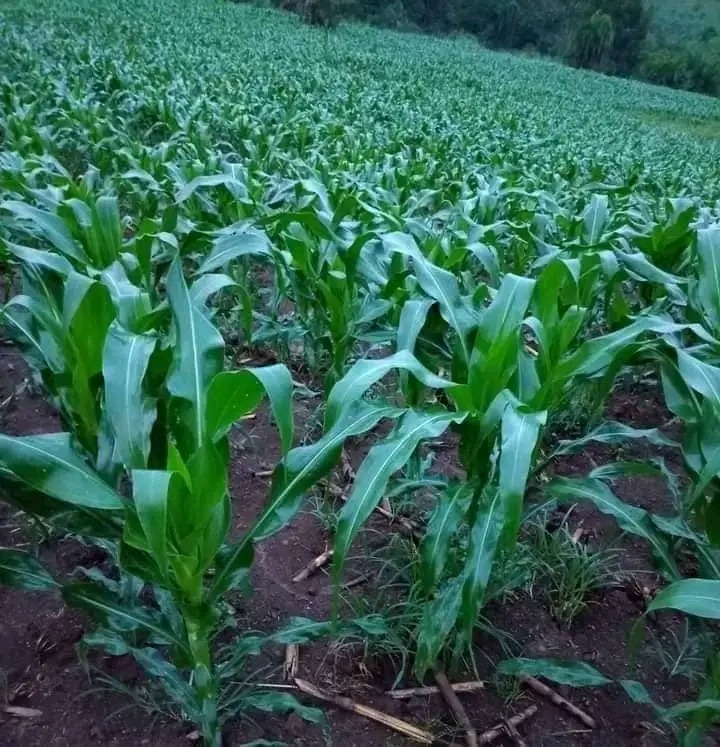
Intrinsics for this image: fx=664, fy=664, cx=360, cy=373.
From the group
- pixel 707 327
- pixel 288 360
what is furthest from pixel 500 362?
pixel 288 360

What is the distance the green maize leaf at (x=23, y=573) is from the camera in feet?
4.37

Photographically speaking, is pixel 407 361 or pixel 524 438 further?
pixel 407 361

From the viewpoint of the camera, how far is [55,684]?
156cm

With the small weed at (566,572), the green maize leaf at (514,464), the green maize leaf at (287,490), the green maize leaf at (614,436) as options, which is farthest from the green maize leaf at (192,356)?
the small weed at (566,572)

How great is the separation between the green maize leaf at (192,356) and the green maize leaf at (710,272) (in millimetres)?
1713

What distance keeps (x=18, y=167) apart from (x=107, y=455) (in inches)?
105

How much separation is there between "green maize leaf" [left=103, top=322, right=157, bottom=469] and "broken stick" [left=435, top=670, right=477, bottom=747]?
3.12 ft

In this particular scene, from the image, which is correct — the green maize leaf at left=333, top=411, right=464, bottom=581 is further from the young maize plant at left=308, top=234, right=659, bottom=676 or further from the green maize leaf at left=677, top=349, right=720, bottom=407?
the green maize leaf at left=677, top=349, right=720, bottom=407

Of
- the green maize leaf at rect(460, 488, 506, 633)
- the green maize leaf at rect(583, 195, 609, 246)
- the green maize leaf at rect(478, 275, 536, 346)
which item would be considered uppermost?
the green maize leaf at rect(478, 275, 536, 346)

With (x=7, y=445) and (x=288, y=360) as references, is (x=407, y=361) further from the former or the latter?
(x=288, y=360)

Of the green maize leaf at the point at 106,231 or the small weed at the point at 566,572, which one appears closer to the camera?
the small weed at the point at 566,572

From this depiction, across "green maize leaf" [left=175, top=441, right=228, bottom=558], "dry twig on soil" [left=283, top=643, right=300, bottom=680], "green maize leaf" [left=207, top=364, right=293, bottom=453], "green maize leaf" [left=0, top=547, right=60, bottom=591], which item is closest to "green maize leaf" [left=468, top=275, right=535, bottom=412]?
"green maize leaf" [left=207, top=364, right=293, bottom=453]

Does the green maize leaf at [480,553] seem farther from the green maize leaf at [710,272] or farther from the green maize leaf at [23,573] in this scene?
the green maize leaf at [710,272]

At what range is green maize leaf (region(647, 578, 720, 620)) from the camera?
1.13 metres
